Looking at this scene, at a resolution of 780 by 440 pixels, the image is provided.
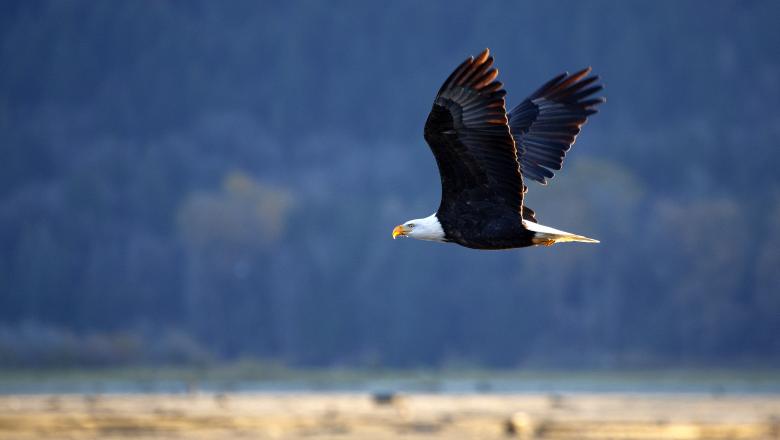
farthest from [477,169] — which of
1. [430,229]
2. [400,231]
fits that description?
[400,231]

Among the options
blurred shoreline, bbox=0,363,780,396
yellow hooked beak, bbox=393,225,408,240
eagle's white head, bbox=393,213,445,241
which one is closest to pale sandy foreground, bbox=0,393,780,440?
blurred shoreline, bbox=0,363,780,396

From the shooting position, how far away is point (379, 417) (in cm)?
2992

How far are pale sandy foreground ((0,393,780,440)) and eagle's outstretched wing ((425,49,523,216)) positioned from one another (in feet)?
46.6

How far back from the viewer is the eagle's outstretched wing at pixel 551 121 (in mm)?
13391

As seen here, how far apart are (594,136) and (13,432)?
60.5 m

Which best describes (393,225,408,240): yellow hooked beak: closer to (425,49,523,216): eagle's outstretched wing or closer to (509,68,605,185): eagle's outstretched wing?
(425,49,523,216): eagle's outstretched wing

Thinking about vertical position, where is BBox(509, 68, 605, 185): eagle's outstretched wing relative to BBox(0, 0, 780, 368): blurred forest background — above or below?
below

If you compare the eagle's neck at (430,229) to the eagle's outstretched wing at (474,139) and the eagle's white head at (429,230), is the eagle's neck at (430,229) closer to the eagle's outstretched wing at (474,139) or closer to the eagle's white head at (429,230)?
the eagle's white head at (429,230)

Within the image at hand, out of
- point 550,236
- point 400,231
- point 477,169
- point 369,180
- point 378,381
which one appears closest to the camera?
point 550,236

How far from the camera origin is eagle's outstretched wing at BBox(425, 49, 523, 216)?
36.9 feet

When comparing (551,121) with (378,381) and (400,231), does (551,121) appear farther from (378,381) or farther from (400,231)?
(378,381)

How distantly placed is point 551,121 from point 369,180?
6834 centimetres

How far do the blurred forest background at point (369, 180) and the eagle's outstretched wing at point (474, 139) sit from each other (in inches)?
2026

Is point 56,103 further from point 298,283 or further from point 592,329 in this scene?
point 592,329
